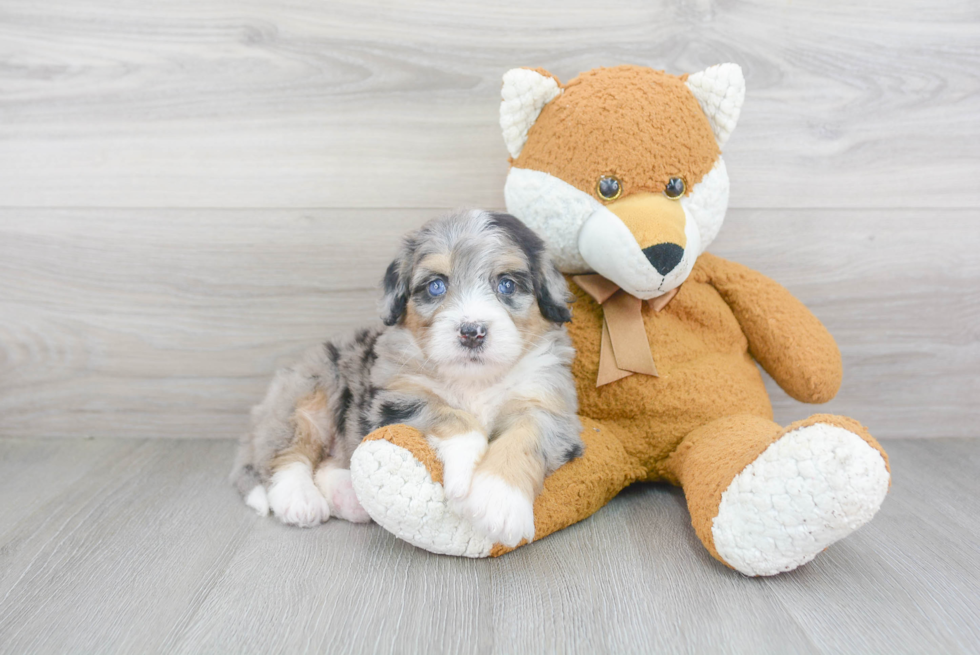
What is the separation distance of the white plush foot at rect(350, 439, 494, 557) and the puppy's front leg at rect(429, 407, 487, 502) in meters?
0.05

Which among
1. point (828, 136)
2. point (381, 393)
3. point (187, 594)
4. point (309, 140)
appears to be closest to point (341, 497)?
point (381, 393)

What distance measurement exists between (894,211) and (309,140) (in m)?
2.02

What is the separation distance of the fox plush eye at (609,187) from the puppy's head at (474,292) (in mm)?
203

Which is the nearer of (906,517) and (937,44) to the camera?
(906,517)

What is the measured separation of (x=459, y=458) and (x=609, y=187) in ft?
2.51

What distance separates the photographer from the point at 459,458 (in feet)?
4.78

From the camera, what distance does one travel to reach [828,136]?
2244 millimetres

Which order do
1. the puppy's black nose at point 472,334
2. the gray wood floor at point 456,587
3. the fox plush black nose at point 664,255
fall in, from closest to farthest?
the gray wood floor at point 456,587, the puppy's black nose at point 472,334, the fox plush black nose at point 664,255

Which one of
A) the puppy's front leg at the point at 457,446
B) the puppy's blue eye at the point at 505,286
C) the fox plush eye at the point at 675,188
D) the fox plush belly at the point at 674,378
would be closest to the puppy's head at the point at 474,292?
the puppy's blue eye at the point at 505,286

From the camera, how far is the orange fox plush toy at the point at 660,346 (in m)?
1.37

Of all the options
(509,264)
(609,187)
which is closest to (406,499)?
(509,264)

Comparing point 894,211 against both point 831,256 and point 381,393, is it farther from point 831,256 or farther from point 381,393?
point 381,393

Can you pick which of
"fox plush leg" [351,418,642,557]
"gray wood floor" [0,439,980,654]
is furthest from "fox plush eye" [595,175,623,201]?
"gray wood floor" [0,439,980,654]

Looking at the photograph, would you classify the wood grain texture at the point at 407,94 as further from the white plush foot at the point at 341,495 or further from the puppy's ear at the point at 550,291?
the white plush foot at the point at 341,495
